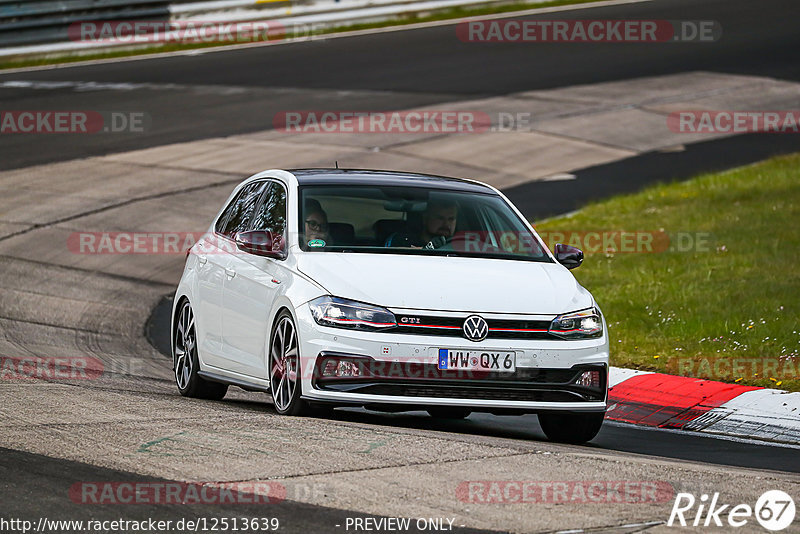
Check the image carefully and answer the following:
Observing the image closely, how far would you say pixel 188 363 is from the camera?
35.1 ft

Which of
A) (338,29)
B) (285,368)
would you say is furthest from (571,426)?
(338,29)

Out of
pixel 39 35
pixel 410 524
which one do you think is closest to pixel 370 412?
pixel 410 524

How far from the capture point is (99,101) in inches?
1094

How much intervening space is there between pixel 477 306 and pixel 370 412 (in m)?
2.37

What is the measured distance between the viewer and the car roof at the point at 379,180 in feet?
32.4

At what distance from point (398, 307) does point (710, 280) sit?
686 cm

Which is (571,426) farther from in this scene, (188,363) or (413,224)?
(188,363)

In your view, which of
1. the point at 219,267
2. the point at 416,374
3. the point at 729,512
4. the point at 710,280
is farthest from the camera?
the point at 710,280

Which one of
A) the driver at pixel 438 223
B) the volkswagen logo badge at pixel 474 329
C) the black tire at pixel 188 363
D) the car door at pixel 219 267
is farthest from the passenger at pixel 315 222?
the black tire at pixel 188 363

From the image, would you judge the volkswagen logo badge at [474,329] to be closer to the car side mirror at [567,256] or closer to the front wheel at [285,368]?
the front wheel at [285,368]

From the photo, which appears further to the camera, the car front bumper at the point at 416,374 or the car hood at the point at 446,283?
the car hood at the point at 446,283

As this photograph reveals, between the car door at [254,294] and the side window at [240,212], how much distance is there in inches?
7.0

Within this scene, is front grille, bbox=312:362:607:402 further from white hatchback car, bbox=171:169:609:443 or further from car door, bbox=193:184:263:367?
car door, bbox=193:184:263:367

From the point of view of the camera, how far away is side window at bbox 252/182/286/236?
9.74 metres
